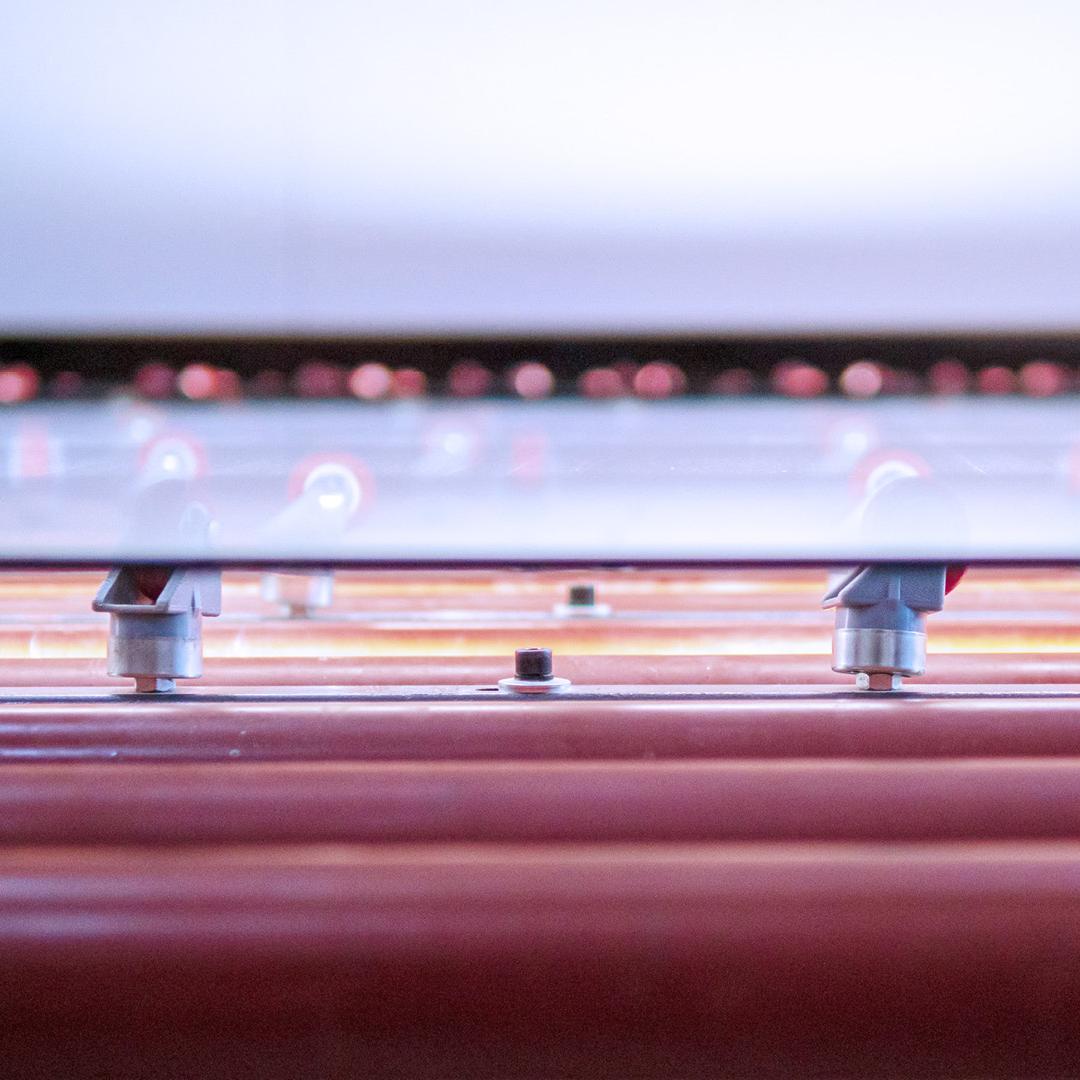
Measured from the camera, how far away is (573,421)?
1.15 m

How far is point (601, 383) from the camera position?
3.05 ft

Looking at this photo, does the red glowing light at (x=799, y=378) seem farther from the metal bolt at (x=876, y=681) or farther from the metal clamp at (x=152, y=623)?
the metal clamp at (x=152, y=623)

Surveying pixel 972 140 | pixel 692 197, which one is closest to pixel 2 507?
pixel 692 197

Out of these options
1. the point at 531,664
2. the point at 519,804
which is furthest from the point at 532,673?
the point at 519,804

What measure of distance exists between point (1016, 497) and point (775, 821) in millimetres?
714

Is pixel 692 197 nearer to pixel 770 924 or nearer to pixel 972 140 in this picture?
pixel 972 140

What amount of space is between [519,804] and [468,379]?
A: 0.45 m

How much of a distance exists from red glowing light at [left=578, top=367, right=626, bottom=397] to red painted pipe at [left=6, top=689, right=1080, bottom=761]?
361 mm

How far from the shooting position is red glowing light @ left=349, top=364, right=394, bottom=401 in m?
0.94

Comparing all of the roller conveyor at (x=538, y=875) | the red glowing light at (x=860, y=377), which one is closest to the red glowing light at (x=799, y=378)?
the red glowing light at (x=860, y=377)

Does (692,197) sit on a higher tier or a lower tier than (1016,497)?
higher

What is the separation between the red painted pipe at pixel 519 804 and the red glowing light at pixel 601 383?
0.42 metres

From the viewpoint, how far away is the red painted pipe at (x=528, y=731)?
633 mm

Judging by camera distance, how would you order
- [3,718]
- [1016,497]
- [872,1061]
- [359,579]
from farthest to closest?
[359,579], [1016,497], [3,718], [872,1061]
